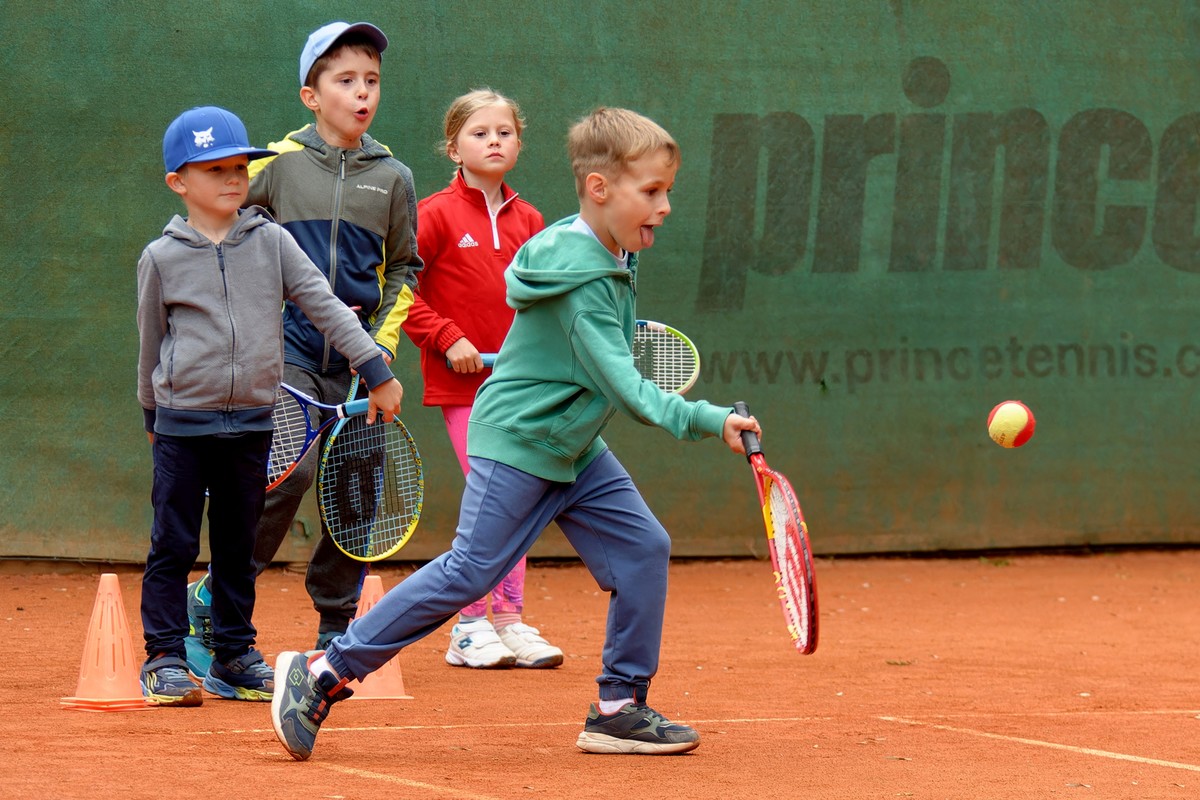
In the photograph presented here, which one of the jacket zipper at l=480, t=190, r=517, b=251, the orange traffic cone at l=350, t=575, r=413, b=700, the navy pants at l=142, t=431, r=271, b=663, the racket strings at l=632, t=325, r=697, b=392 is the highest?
the jacket zipper at l=480, t=190, r=517, b=251

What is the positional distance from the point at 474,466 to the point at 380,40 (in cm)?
167

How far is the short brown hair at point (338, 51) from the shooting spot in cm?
464

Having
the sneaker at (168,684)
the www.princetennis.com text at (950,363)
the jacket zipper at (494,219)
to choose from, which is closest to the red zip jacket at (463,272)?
the jacket zipper at (494,219)

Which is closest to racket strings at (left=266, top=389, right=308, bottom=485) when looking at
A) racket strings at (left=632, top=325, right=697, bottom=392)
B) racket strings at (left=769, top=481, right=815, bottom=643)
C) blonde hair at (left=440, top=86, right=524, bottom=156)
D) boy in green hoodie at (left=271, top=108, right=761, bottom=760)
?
boy in green hoodie at (left=271, top=108, right=761, bottom=760)

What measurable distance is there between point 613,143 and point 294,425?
4.64 ft

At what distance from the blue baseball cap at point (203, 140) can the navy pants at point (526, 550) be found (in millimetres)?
1062

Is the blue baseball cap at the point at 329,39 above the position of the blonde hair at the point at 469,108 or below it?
above

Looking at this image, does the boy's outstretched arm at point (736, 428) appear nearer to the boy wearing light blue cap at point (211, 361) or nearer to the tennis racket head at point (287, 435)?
the boy wearing light blue cap at point (211, 361)

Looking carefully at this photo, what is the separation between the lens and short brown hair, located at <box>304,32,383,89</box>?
4.64 meters

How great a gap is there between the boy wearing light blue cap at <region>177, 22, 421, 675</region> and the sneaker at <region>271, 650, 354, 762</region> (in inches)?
39.7

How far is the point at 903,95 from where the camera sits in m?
7.64

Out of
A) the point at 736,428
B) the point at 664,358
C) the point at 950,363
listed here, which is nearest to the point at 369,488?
the point at 664,358

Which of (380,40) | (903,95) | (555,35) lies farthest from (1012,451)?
(380,40)

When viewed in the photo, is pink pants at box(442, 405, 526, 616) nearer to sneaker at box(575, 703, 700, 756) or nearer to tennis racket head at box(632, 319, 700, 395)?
tennis racket head at box(632, 319, 700, 395)
